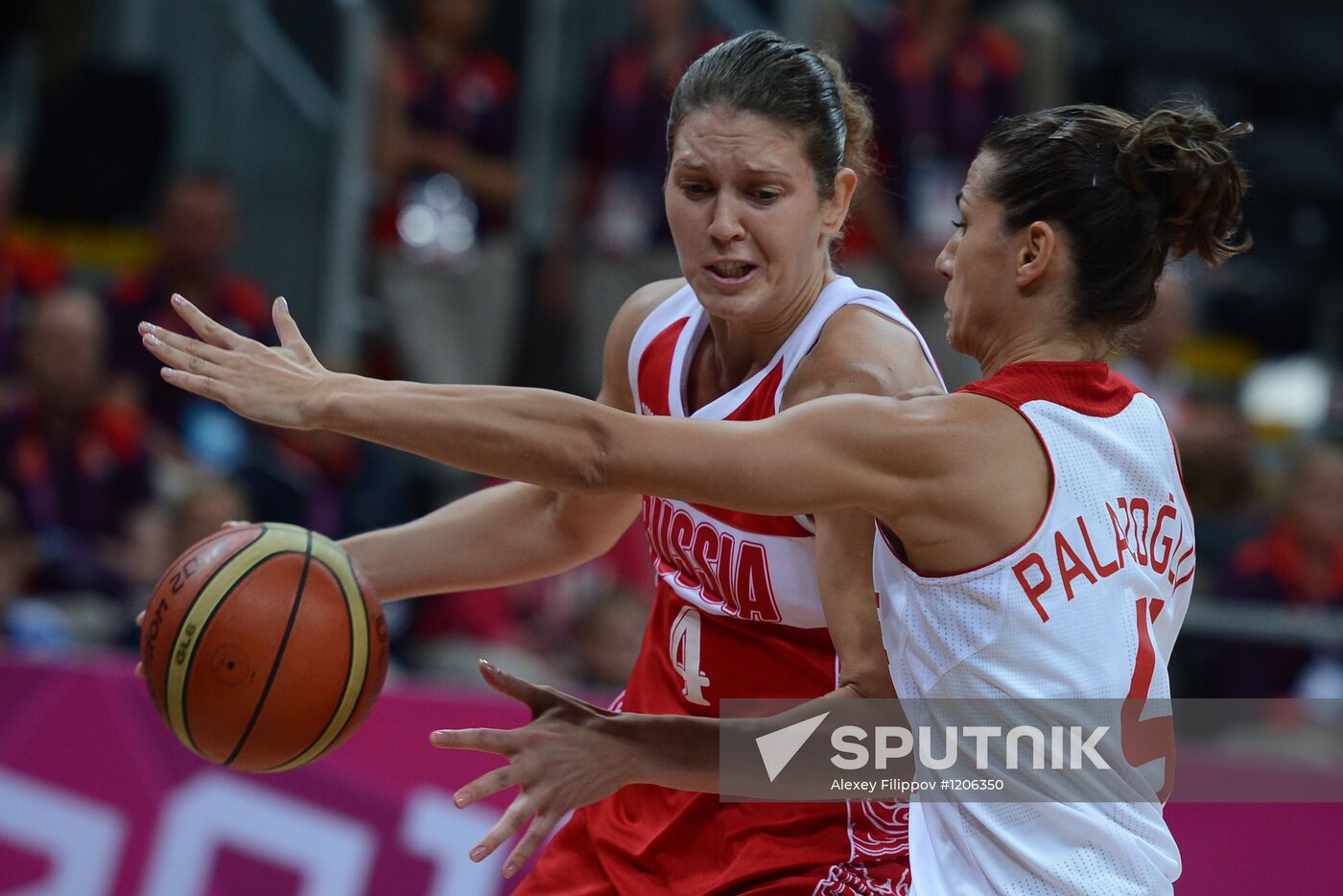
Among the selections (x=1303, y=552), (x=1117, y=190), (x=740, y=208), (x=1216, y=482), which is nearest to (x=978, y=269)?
(x=1117, y=190)

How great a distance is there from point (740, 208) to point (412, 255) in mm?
5016

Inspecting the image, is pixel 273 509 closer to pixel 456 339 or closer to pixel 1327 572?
pixel 456 339

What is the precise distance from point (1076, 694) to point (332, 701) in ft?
4.23

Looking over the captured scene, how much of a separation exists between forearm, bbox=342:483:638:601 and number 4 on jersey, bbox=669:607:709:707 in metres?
0.37

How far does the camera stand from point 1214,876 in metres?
4.45

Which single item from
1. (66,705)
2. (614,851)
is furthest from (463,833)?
(614,851)

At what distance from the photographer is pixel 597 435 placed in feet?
Answer: 8.18

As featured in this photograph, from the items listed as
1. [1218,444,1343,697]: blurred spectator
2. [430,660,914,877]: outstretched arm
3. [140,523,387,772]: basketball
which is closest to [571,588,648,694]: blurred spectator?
[1218,444,1343,697]: blurred spectator

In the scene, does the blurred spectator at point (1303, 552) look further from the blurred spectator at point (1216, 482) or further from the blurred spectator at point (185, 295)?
the blurred spectator at point (185, 295)

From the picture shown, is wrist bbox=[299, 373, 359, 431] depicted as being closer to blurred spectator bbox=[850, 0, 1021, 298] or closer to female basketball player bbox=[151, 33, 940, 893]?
female basketball player bbox=[151, 33, 940, 893]

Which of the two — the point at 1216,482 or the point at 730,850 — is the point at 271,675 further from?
the point at 1216,482

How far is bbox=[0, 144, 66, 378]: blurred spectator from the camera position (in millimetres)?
6652

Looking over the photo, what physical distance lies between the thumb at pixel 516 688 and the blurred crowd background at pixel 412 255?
10.9ft

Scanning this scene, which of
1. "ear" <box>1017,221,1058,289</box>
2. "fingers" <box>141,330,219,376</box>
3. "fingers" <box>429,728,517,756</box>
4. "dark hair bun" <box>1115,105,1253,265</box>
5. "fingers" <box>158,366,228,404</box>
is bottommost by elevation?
"fingers" <box>429,728,517,756</box>
